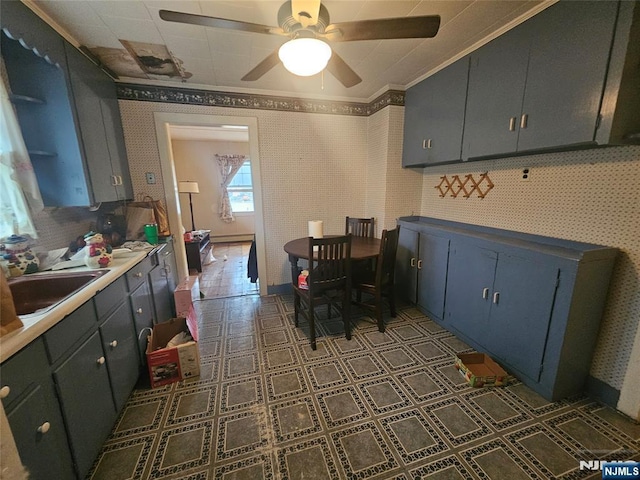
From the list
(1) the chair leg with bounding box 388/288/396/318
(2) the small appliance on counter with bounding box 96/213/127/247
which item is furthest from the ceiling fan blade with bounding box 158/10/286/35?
(1) the chair leg with bounding box 388/288/396/318

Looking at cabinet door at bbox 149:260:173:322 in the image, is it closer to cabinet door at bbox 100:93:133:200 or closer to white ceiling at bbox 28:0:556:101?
cabinet door at bbox 100:93:133:200

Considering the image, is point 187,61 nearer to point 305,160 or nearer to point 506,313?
point 305,160

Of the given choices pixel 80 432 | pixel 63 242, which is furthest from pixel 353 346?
pixel 63 242

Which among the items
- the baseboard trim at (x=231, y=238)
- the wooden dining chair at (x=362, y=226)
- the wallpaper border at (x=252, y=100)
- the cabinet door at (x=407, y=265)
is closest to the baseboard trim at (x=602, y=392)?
the cabinet door at (x=407, y=265)

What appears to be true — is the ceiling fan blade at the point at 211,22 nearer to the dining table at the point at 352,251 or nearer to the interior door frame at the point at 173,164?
the dining table at the point at 352,251

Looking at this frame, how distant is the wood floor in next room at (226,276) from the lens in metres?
3.49

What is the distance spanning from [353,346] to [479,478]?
115cm

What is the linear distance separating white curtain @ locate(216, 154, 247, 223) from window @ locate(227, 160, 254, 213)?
150 mm

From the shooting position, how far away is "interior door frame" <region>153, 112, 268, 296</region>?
2777 millimetres

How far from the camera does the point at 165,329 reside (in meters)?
2.06

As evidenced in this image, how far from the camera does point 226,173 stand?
20.3ft

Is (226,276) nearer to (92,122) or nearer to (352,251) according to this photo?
(352,251)

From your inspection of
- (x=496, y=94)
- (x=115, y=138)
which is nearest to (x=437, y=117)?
(x=496, y=94)

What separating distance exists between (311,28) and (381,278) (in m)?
1.97
